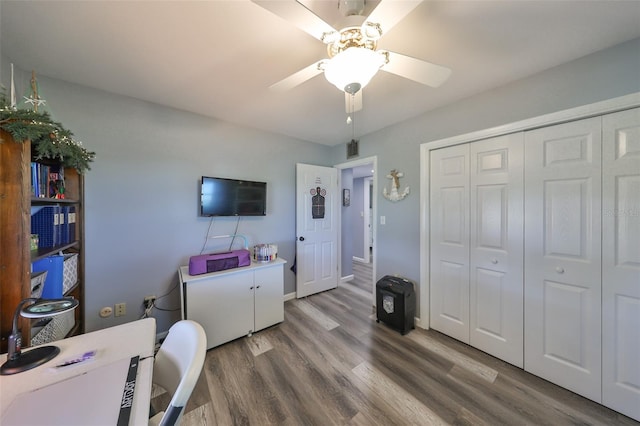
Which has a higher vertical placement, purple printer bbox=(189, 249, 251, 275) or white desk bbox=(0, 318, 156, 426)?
purple printer bbox=(189, 249, 251, 275)

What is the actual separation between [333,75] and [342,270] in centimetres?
322

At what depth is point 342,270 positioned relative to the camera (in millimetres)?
3768

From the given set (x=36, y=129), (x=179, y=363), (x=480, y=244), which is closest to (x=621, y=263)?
(x=480, y=244)

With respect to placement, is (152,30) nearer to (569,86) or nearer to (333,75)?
(333,75)

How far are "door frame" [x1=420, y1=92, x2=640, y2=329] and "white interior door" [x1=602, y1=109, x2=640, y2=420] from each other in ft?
0.25

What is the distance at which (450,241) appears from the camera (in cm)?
220

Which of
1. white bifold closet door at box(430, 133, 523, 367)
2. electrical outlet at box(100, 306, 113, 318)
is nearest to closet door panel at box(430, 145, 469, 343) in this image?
white bifold closet door at box(430, 133, 523, 367)

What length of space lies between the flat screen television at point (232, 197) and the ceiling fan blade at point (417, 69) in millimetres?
1959

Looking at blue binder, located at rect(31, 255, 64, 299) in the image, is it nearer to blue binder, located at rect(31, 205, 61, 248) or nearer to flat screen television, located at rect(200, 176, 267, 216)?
blue binder, located at rect(31, 205, 61, 248)

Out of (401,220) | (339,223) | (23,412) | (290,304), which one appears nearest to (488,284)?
(401,220)

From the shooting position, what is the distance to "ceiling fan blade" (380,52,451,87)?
1052mm

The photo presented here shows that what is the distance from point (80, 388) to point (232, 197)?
190 cm

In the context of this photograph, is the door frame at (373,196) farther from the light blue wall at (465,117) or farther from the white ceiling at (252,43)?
the white ceiling at (252,43)

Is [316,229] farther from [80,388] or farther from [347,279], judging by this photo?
[80,388]
